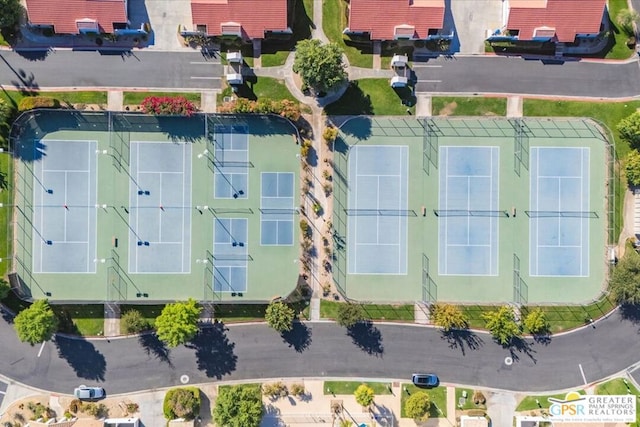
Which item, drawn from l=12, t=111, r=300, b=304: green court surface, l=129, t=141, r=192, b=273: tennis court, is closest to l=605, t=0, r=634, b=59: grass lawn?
l=12, t=111, r=300, b=304: green court surface

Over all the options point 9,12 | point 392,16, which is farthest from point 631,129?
point 9,12

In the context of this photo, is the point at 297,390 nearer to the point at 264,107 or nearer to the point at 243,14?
the point at 264,107

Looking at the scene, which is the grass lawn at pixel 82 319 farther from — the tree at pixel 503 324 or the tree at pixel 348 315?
the tree at pixel 503 324

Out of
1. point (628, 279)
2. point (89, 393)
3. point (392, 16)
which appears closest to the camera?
point (628, 279)

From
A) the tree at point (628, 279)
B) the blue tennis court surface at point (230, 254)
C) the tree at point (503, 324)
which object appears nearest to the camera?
the tree at point (628, 279)

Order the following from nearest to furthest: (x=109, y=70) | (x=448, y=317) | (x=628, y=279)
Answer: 1. (x=628, y=279)
2. (x=448, y=317)
3. (x=109, y=70)

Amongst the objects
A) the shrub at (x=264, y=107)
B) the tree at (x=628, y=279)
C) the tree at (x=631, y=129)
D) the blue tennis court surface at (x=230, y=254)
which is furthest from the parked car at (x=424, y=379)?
the tree at (x=631, y=129)
